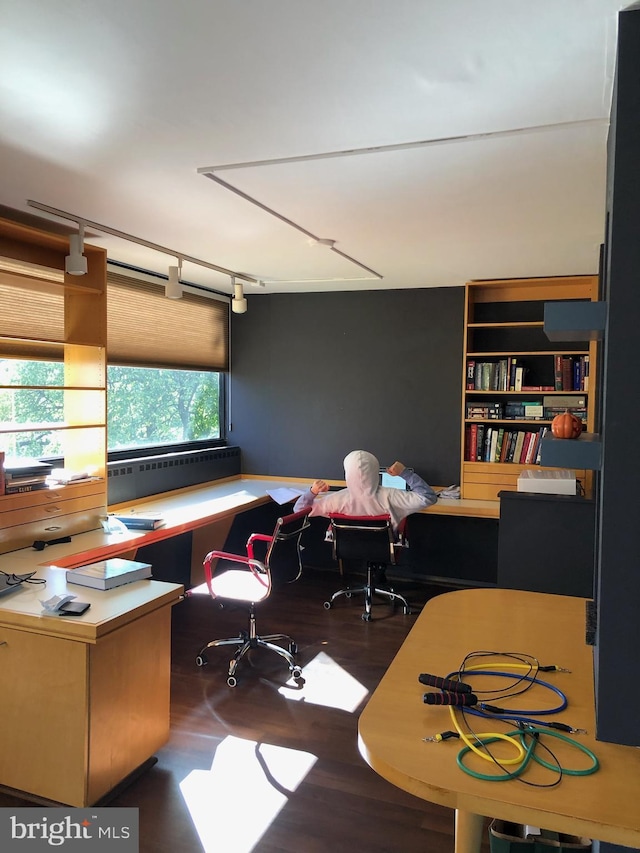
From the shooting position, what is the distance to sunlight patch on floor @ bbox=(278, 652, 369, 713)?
3.24 m

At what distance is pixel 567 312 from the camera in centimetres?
157

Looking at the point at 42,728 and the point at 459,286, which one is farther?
the point at 459,286

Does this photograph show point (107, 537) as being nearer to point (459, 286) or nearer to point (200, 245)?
point (200, 245)

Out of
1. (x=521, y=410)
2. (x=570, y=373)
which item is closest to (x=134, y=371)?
(x=521, y=410)

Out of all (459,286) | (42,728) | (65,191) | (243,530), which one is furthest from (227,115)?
(243,530)

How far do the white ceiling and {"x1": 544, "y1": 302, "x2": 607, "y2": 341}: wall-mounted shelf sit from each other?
2.19ft

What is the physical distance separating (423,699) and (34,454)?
10.1 feet

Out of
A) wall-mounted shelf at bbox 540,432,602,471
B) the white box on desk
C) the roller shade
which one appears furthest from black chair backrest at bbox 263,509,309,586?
wall-mounted shelf at bbox 540,432,602,471

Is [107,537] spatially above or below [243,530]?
above

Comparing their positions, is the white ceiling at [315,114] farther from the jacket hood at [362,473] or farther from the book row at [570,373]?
the jacket hood at [362,473]

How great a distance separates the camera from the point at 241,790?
2500 millimetres

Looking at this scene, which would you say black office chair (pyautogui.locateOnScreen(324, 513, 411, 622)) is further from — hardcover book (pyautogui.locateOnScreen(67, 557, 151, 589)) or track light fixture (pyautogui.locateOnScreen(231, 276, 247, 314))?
hardcover book (pyautogui.locateOnScreen(67, 557, 151, 589))

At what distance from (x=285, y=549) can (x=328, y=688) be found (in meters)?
0.79

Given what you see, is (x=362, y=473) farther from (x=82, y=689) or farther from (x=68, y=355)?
(x=82, y=689)
